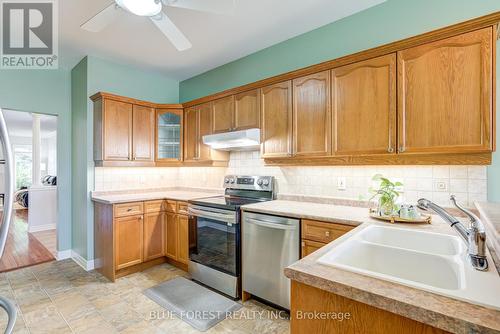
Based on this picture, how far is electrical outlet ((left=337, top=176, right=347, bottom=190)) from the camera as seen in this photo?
252cm

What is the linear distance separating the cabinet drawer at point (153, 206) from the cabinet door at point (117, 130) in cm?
70

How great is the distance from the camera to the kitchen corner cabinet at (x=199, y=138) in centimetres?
343

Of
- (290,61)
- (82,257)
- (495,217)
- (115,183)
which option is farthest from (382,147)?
(82,257)

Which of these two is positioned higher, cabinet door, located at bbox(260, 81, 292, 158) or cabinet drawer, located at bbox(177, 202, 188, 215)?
cabinet door, located at bbox(260, 81, 292, 158)

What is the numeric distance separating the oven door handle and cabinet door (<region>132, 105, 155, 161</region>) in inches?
46.9

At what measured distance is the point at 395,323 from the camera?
75 cm

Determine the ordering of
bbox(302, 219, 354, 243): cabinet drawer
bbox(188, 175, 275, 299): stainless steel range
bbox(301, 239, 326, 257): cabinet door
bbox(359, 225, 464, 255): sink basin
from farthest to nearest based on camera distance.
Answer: bbox(188, 175, 275, 299): stainless steel range < bbox(301, 239, 326, 257): cabinet door < bbox(302, 219, 354, 243): cabinet drawer < bbox(359, 225, 464, 255): sink basin

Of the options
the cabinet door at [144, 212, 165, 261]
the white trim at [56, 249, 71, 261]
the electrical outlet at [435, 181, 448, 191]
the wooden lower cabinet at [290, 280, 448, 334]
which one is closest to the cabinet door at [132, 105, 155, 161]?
the cabinet door at [144, 212, 165, 261]

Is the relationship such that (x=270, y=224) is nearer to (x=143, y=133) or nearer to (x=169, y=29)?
(x=169, y=29)

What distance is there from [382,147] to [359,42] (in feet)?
3.72

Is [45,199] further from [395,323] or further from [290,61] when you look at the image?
[395,323]

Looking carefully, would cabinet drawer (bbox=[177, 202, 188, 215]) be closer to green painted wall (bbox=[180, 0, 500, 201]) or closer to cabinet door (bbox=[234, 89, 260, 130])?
cabinet door (bbox=[234, 89, 260, 130])

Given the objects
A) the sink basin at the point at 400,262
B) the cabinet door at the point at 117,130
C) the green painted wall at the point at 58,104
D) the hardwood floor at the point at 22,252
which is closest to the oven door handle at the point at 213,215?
the cabinet door at the point at 117,130

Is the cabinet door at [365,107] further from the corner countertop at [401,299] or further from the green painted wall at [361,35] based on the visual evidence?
the corner countertop at [401,299]
